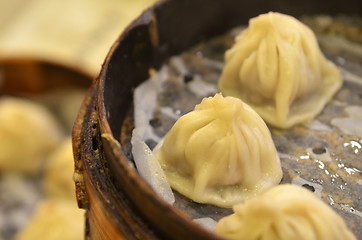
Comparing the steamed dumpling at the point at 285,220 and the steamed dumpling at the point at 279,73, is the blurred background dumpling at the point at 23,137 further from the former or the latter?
the steamed dumpling at the point at 285,220

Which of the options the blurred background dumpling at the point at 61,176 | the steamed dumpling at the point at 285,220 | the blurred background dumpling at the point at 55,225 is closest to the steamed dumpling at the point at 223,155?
the steamed dumpling at the point at 285,220

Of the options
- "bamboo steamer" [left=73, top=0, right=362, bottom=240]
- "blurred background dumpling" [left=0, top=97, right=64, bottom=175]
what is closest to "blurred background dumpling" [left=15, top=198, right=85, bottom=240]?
"blurred background dumpling" [left=0, top=97, right=64, bottom=175]

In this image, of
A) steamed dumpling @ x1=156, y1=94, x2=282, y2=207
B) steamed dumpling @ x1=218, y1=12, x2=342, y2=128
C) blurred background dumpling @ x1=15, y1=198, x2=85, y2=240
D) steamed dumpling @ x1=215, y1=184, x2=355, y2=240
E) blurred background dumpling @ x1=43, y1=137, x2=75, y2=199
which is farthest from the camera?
blurred background dumpling @ x1=43, y1=137, x2=75, y2=199

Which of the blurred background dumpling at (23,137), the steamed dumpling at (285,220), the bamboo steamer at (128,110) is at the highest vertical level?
the bamboo steamer at (128,110)

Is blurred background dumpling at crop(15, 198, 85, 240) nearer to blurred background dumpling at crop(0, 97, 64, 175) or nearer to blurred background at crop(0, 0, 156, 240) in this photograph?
blurred background at crop(0, 0, 156, 240)

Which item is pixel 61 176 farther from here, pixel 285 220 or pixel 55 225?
pixel 285 220

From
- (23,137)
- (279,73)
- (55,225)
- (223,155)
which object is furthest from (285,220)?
(23,137)

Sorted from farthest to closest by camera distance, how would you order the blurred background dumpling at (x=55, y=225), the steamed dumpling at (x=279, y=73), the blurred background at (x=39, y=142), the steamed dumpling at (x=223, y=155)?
the blurred background at (x=39, y=142), the blurred background dumpling at (x=55, y=225), the steamed dumpling at (x=279, y=73), the steamed dumpling at (x=223, y=155)
